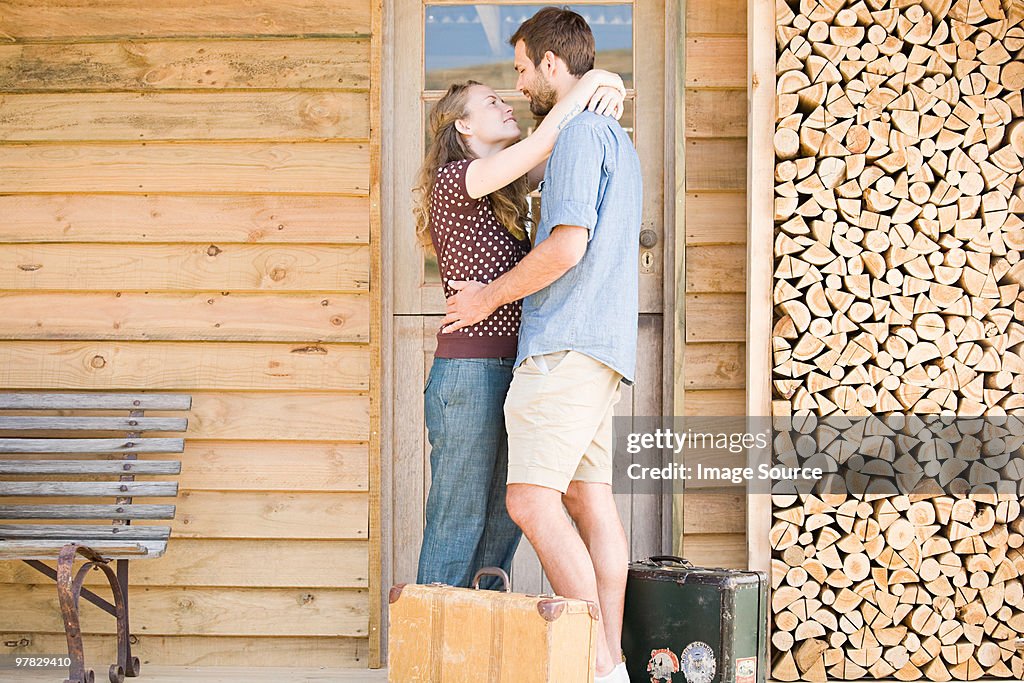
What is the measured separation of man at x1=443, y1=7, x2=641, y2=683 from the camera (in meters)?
2.62

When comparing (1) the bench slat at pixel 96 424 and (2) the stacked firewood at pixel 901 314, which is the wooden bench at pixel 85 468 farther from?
(2) the stacked firewood at pixel 901 314

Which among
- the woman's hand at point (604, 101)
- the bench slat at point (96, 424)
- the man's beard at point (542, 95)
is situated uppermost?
the man's beard at point (542, 95)

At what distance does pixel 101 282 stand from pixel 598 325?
182 cm

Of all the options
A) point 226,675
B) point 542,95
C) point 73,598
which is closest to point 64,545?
point 73,598

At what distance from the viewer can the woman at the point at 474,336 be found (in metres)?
2.77

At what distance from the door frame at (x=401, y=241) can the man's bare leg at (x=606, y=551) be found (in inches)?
29.5

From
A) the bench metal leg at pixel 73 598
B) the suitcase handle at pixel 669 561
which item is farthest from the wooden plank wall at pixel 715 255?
the bench metal leg at pixel 73 598

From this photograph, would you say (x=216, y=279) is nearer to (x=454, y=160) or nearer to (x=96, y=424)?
(x=96, y=424)

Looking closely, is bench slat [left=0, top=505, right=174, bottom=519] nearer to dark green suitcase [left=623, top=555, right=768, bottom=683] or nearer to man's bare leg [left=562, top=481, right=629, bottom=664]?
man's bare leg [left=562, top=481, right=629, bottom=664]

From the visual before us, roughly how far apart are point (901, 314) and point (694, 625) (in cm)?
119

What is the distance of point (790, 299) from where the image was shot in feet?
10.6

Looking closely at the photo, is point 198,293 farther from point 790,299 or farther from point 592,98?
point 790,299

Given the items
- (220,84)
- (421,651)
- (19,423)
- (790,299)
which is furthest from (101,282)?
(790,299)

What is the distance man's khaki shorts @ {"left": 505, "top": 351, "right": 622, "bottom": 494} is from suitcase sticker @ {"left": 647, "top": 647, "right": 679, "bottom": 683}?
496 millimetres
